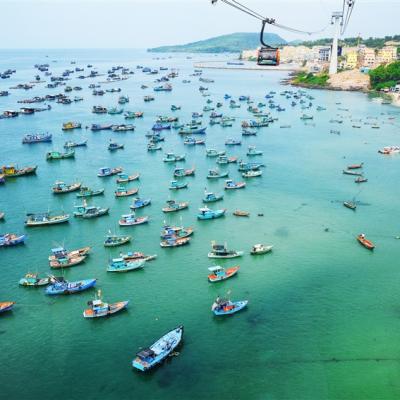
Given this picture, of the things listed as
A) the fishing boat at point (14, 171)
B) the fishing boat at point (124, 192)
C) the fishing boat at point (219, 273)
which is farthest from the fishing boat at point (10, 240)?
the fishing boat at point (14, 171)

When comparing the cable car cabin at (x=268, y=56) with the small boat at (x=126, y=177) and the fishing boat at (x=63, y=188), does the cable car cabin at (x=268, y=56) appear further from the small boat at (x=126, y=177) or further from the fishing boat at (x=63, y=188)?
the fishing boat at (x=63, y=188)

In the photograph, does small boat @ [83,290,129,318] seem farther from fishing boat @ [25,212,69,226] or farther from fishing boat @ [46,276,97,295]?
fishing boat @ [25,212,69,226]

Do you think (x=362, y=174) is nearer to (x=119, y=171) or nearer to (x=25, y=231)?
(x=119, y=171)

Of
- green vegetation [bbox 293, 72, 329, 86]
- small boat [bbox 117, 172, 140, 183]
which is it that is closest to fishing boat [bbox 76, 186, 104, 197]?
small boat [bbox 117, 172, 140, 183]

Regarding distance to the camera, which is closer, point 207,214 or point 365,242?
point 365,242

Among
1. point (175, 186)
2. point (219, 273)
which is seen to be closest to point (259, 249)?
point (219, 273)

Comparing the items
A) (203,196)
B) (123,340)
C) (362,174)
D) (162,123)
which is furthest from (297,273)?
(162,123)

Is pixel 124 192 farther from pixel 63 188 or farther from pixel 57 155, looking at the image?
pixel 57 155
